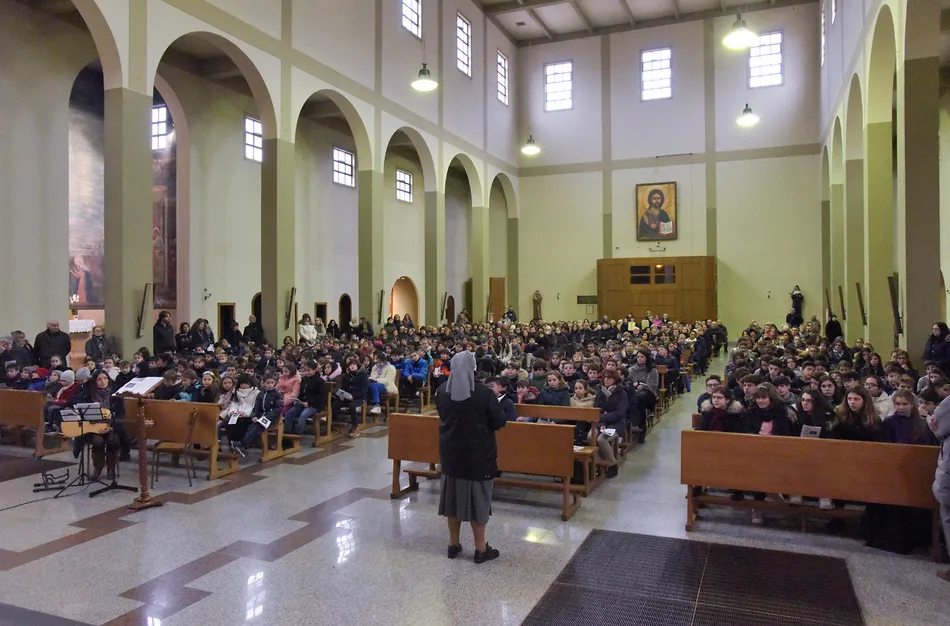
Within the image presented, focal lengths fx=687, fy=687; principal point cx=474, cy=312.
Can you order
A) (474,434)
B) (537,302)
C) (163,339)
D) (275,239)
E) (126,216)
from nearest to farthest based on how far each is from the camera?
(474,434)
(126,216)
(163,339)
(275,239)
(537,302)

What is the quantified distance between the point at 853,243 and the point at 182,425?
1544 centimetres

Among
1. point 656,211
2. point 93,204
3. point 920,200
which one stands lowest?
point 920,200

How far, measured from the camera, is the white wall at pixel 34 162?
42.4 feet

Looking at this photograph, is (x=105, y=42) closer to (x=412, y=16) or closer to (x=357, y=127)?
(x=357, y=127)

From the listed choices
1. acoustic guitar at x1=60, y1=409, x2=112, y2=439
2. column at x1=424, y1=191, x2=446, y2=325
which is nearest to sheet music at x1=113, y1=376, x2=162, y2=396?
acoustic guitar at x1=60, y1=409, x2=112, y2=439

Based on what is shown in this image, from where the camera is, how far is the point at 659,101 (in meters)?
26.4

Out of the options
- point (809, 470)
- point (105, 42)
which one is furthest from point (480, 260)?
point (809, 470)

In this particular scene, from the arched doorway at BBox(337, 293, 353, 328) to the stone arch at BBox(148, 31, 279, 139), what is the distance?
8300 mm

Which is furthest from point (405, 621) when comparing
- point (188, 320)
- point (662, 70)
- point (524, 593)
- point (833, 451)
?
point (662, 70)

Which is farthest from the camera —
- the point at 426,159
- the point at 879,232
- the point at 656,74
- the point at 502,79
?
the point at 502,79

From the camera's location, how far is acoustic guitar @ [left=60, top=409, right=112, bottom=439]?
6617mm

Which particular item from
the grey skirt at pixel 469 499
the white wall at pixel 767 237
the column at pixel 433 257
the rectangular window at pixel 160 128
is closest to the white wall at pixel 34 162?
the rectangular window at pixel 160 128

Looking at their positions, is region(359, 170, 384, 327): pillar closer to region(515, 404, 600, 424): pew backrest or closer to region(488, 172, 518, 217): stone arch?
region(488, 172, 518, 217): stone arch

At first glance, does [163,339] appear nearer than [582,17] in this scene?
Yes
